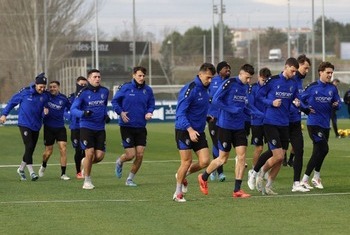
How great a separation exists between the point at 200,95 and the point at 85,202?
2407mm

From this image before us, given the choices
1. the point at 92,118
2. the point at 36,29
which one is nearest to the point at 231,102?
the point at 92,118

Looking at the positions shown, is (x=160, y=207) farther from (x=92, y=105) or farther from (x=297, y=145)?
(x=92, y=105)

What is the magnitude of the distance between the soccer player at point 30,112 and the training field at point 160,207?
0.49 metres

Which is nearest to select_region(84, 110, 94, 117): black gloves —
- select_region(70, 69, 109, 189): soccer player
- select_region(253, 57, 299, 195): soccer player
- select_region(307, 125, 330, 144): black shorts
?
select_region(70, 69, 109, 189): soccer player

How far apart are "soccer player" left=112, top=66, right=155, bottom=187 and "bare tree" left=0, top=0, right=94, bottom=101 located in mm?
50449

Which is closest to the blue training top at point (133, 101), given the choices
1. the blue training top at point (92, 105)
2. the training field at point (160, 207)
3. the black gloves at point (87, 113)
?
the blue training top at point (92, 105)

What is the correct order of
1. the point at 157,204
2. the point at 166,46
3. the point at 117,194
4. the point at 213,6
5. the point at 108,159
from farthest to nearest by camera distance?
the point at 166,46
the point at 213,6
the point at 108,159
the point at 117,194
the point at 157,204

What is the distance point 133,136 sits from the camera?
19.8 metres

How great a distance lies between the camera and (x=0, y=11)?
242ft

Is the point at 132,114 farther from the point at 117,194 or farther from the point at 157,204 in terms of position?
the point at 157,204

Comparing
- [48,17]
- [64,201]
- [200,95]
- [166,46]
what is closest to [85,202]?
[64,201]

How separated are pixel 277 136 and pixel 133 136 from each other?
3227 millimetres

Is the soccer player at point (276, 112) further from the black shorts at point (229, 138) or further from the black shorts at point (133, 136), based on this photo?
the black shorts at point (133, 136)

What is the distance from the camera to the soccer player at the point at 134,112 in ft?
64.2
